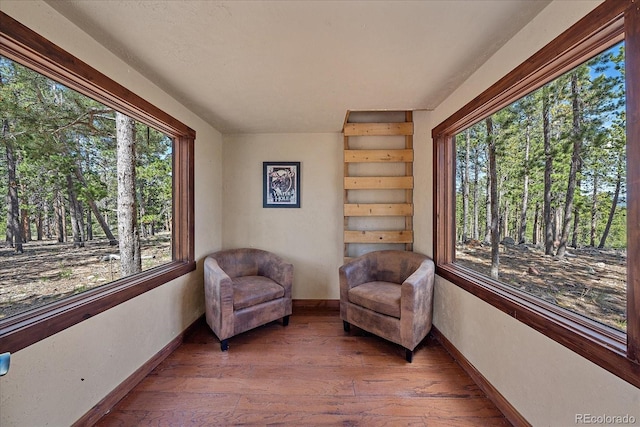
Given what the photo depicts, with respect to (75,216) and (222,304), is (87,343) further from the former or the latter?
(222,304)

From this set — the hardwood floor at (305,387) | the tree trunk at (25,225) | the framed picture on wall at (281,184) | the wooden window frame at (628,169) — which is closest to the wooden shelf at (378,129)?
the framed picture on wall at (281,184)

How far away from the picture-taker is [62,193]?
4.65 ft

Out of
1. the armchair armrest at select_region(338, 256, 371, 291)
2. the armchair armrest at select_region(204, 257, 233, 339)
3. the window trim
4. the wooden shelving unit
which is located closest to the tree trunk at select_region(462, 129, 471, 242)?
the wooden shelving unit

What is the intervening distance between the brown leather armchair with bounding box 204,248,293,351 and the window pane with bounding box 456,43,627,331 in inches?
73.2

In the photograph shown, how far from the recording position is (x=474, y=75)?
71.5 inches

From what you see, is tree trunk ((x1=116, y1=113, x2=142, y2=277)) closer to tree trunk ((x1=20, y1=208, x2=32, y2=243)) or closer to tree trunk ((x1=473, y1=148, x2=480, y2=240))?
tree trunk ((x1=20, y1=208, x2=32, y2=243))

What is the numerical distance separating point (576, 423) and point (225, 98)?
3.04m

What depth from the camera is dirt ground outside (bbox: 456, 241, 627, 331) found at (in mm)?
1039

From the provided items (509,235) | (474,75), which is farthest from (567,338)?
(474,75)

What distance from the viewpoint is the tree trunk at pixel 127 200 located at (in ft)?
6.16

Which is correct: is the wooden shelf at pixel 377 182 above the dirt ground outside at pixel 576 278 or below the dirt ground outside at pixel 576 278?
above

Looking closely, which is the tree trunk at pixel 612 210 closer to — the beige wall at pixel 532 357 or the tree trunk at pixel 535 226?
the tree trunk at pixel 535 226

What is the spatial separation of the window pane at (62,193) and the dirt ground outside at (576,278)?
2741 millimetres

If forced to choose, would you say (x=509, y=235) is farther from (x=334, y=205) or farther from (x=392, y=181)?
(x=334, y=205)
